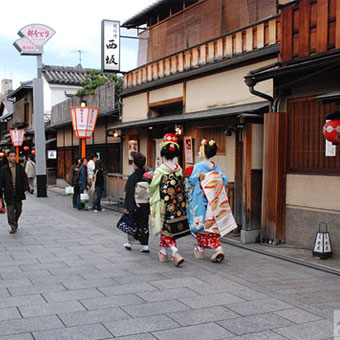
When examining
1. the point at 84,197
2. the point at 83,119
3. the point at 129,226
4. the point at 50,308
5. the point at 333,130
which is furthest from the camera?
the point at 83,119

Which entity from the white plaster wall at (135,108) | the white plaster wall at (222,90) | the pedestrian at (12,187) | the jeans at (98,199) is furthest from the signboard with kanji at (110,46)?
the pedestrian at (12,187)

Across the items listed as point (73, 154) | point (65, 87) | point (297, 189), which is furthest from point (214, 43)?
point (65, 87)

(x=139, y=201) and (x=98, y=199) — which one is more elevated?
(x=139, y=201)

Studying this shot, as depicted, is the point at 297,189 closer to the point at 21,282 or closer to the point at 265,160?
the point at 265,160

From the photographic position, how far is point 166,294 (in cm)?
607

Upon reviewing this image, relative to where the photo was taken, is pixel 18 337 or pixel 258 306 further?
pixel 258 306

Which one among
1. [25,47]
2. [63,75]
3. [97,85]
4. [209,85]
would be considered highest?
[63,75]

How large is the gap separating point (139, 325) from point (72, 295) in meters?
1.48

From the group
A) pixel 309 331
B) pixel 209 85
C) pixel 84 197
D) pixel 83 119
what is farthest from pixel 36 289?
pixel 83 119

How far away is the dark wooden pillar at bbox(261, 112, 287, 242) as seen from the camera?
942 cm

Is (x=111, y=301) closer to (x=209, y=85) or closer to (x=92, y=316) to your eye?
(x=92, y=316)

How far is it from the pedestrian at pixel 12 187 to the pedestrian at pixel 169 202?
A: 4377mm

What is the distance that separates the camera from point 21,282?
6.57 metres

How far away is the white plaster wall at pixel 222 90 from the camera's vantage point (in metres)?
10.8
